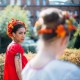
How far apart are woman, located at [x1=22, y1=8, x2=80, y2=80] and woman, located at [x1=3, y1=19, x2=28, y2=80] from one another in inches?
81.0

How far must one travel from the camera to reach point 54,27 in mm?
2438

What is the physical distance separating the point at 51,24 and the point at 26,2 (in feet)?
245

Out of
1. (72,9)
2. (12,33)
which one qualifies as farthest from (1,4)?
(12,33)

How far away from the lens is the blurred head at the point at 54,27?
95.5 inches

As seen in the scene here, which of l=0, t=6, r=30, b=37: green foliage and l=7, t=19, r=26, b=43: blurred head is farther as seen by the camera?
l=0, t=6, r=30, b=37: green foliage

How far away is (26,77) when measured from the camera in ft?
8.59

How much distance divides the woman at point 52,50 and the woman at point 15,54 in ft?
6.75

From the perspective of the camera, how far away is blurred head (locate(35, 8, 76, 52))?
2.43 metres

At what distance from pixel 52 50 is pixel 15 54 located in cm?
217

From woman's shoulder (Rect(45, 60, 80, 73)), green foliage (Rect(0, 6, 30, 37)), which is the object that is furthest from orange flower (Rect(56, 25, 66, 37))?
green foliage (Rect(0, 6, 30, 37))

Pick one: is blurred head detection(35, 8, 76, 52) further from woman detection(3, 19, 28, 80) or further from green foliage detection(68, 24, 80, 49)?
green foliage detection(68, 24, 80, 49)

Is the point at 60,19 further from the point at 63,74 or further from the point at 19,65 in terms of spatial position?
the point at 19,65

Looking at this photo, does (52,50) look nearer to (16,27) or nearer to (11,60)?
(11,60)

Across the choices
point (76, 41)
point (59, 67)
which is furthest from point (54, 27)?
point (76, 41)
